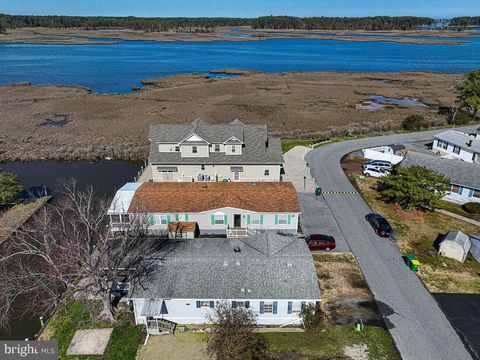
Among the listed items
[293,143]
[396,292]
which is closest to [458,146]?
[293,143]

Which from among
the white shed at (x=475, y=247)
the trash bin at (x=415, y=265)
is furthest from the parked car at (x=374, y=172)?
the trash bin at (x=415, y=265)

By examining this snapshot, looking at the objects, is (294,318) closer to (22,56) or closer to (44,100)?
(44,100)

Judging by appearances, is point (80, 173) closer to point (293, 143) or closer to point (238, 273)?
point (293, 143)

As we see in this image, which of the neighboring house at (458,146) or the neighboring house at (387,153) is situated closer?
the neighboring house at (458,146)

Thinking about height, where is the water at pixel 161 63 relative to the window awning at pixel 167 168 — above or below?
above

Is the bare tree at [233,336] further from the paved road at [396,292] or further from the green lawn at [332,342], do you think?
the paved road at [396,292]

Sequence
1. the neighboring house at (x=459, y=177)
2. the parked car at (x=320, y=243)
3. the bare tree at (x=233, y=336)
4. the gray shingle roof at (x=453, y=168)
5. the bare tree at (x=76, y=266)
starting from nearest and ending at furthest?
the bare tree at (x=233, y=336) → the bare tree at (x=76, y=266) → the parked car at (x=320, y=243) → the neighboring house at (x=459, y=177) → the gray shingle roof at (x=453, y=168)

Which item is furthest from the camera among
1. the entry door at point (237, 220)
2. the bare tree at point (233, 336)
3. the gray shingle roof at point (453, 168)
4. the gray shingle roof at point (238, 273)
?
the gray shingle roof at point (453, 168)
